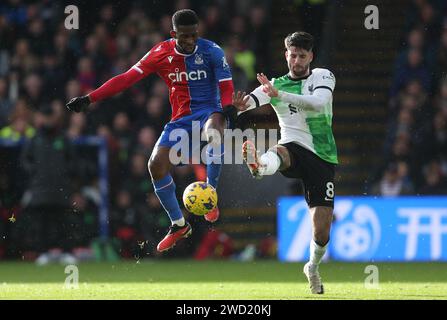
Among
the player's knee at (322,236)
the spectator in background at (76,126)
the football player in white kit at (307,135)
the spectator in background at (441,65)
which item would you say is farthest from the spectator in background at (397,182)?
the player's knee at (322,236)

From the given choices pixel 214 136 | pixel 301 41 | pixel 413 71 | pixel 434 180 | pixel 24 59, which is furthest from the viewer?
pixel 24 59

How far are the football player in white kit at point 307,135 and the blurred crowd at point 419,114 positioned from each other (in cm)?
564

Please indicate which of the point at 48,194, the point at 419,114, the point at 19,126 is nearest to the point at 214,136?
the point at 48,194

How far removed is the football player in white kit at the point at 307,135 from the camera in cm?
1072

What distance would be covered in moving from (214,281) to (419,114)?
5.85m

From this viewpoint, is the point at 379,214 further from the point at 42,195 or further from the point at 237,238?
the point at 42,195

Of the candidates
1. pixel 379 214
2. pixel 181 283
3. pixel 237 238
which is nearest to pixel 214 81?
pixel 181 283

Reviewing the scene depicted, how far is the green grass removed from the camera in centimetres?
1080

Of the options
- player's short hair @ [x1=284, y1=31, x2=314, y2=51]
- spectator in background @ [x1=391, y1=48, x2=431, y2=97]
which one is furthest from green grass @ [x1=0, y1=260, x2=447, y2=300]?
spectator in background @ [x1=391, y1=48, x2=431, y2=97]

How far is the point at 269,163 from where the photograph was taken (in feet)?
34.9

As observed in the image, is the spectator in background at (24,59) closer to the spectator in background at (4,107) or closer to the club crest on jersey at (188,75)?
the spectator in background at (4,107)

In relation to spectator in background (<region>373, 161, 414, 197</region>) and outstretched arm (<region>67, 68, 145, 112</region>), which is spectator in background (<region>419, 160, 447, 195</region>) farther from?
outstretched arm (<region>67, 68, 145, 112</region>)

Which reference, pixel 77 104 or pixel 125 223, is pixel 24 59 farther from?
pixel 77 104

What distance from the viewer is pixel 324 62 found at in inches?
741
